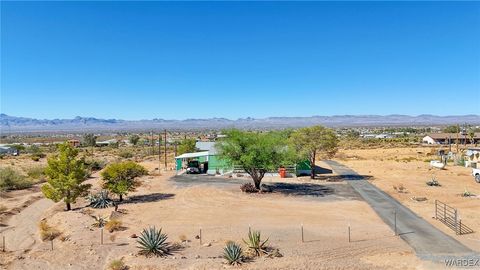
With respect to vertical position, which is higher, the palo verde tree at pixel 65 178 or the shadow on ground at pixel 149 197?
the palo verde tree at pixel 65 178

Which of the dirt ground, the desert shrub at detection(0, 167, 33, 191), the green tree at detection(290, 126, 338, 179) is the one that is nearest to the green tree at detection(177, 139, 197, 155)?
the green tree at detection(290, 126, 338, 179)

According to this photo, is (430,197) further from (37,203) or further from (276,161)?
(37,203)

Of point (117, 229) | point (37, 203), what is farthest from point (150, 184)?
point (117, 229)

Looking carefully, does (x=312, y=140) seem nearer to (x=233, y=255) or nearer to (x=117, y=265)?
(x=233, y=255)

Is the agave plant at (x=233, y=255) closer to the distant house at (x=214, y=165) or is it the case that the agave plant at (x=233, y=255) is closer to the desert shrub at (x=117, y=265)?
the desert shrub at (x=117, y=265)

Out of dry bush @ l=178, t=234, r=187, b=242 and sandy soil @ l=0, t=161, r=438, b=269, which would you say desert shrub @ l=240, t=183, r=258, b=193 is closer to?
sandy soil @ l=0, t=161, r=438, b=269

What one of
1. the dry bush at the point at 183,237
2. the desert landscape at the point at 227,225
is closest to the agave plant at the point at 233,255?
the desert landscape at the point at 227,225
